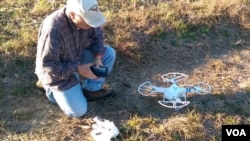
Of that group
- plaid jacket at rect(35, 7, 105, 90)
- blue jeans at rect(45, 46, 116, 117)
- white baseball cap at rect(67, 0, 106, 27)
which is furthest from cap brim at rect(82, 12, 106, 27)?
blue jeans at rect(45, 46, 116, 117)

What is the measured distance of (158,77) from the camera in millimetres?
3803

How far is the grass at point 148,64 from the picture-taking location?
3211mm

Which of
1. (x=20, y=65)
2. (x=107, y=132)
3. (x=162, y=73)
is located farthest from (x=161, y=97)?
(x=20, y=65)

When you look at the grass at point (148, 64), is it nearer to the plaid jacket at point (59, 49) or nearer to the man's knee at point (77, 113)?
the man's knee at point (77, 113)

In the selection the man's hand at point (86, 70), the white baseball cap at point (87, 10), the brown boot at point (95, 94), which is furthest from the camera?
the brown boot at point (95, 94)

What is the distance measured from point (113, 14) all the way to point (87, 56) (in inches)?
41.4

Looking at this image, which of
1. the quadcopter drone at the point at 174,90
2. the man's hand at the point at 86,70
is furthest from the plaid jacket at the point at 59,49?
the quadcopter drone at the point at 174,90

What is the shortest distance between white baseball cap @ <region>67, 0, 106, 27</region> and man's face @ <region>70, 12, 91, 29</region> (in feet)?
0.13

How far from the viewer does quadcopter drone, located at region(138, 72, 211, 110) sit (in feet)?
11.3

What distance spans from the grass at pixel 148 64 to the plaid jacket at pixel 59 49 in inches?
14.0

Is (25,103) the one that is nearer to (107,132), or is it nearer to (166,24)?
(107,132)

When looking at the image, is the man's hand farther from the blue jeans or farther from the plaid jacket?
the blue jeans

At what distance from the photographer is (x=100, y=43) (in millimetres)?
3334

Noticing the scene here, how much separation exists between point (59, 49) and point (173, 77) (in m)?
1.16
